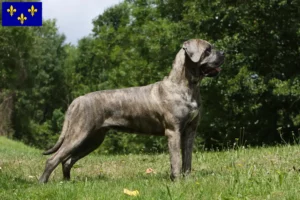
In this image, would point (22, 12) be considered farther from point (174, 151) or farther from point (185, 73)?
point (174, 151)

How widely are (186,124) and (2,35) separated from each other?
34093 mm

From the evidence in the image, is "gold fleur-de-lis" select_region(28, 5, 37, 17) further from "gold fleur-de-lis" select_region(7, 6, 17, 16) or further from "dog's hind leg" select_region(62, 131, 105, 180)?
"dog's hind leg" select_region(62, 131, 105, 180)

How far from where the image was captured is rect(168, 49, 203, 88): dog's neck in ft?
23.2

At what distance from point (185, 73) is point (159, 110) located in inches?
24.2

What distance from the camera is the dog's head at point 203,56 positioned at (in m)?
7.03

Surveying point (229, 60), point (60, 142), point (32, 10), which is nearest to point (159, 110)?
point (60, 142)

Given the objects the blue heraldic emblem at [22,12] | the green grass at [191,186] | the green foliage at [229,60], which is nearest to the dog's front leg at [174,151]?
the green grass at [191,186]

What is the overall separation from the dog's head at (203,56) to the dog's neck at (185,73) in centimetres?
9

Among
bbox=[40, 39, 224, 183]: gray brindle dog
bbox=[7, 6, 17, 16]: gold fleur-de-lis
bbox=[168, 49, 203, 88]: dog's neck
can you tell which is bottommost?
bbox=[40, 39, 224, 183]: gray brindle dog

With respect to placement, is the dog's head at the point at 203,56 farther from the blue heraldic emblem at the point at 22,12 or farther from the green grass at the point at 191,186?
the blue heraldic emblem at the point at 22,12

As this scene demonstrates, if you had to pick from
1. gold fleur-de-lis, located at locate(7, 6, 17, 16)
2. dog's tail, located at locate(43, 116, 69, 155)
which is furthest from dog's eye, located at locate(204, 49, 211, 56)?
gold fleur-de-lis, located at locate(7, 6, 17, 16)

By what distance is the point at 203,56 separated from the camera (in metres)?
7.11

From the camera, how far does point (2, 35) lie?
38844 mm

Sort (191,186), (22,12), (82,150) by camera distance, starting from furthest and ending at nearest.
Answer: (22,12)
(82,150)
(191,186)
